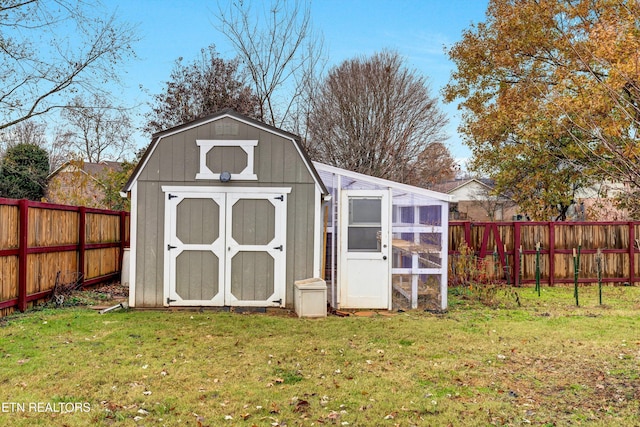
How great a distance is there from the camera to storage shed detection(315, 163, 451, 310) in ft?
25.2

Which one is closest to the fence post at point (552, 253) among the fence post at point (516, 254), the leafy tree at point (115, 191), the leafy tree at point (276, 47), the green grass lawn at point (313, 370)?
the fence post at point (516, 254)

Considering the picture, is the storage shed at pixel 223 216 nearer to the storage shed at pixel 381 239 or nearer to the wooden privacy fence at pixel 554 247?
the storage shed at pixel 381 239

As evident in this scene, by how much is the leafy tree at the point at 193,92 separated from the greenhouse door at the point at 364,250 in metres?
11.3

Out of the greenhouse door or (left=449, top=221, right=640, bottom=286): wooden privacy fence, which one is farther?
(left=449, top=221, right=640, bottom=286): wooden privacy fence

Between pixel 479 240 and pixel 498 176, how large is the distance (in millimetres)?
5270

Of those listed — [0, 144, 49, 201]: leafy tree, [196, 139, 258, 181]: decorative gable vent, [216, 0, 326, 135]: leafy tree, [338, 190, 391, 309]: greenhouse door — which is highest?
[216, 0, 326, 135]: leafy tree

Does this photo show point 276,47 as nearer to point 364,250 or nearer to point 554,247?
point 364,250

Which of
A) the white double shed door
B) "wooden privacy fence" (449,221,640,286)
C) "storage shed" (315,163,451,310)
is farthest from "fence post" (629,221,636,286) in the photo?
the white double shed door

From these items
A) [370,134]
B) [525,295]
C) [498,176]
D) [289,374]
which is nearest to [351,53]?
[370,134]

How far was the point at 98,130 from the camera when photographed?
2008 centimetres

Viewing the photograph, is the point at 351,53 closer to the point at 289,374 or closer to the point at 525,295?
the point at 525,295

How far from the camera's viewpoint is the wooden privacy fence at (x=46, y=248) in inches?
262

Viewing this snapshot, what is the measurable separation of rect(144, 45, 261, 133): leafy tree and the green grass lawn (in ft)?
39.6

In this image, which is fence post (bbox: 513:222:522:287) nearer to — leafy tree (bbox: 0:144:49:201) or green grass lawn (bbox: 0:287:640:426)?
green grass lawn (bbox: 0:287:640:426)
